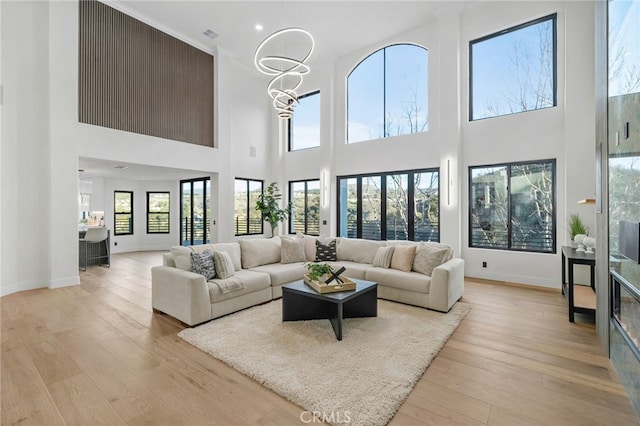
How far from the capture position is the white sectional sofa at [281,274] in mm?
3381

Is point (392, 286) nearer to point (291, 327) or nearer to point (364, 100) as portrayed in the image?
point (291, 327)

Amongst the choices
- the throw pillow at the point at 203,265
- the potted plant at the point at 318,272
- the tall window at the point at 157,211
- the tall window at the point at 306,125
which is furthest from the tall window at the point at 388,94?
the tall window at the point at 157,211

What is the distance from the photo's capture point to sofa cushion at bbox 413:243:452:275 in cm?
408

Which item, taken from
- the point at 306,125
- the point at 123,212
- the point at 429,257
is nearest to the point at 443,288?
the point at 429,257

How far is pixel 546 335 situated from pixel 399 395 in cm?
210

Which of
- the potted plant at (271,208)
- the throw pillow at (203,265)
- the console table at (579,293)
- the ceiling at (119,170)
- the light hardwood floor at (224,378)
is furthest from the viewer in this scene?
the potted plant at (271,208)

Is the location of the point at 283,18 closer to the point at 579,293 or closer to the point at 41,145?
the point at 41,145

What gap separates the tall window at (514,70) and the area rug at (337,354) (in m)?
4.06

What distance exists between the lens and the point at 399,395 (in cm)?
204

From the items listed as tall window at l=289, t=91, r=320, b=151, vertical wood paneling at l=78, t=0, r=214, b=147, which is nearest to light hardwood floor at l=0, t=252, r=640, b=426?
vertical wood paneling at l=78, t=0, r=214, b=147

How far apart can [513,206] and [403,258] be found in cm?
271

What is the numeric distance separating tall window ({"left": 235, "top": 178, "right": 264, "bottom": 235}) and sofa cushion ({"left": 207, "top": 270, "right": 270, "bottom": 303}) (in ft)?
14.1

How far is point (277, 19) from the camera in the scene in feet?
20.4

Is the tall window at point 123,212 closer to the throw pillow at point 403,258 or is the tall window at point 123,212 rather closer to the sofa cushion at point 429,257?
the throw pillow at point 403,258
